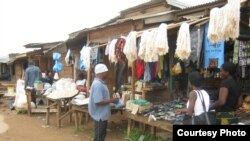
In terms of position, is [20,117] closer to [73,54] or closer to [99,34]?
[73,54]

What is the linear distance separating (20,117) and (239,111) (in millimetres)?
9481

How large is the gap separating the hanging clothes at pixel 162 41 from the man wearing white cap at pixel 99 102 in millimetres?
1233

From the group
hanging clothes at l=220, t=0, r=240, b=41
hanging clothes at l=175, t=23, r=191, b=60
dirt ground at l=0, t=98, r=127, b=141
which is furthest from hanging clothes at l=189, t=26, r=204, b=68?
dirt ground at l=0, t=98, r=127, b=141

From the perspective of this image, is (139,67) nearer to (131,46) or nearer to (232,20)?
(131,46)

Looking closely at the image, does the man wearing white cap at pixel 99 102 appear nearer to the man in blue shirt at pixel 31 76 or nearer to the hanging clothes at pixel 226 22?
the hanging clothes at pixel 226 22

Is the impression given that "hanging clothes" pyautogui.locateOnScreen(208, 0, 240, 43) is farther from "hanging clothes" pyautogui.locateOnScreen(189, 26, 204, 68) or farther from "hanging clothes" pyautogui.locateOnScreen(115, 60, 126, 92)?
"hanging clothes" pyautogui.locateOnScreen(115, 60, 126, 92)

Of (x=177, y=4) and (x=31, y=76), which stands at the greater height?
(x=177, y=4)

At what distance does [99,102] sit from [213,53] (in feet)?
8.18

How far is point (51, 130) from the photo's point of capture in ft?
34.7

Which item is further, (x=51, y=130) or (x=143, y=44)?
(x=51, y=130)

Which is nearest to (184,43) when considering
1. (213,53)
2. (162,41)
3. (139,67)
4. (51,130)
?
(162,41)

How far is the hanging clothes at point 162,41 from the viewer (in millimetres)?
6605

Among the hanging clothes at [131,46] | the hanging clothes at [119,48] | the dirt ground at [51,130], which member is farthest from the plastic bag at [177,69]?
the dirt ground at [51,130]

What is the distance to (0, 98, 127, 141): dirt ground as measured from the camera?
9.43m
